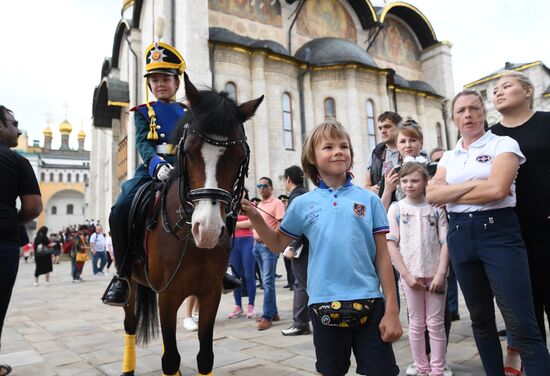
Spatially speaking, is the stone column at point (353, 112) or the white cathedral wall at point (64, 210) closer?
the stone column at point (353, 112)

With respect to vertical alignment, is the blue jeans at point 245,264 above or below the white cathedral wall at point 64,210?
below

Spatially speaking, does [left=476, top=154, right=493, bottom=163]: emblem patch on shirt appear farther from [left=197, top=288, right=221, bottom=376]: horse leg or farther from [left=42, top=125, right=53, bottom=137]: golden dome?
[left=42, top=125, right=53, bottom=137]: golden dome

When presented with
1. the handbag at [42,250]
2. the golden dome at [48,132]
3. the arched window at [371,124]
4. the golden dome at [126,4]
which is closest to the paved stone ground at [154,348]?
the handbag at [42,250]

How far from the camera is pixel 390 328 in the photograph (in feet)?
6.40

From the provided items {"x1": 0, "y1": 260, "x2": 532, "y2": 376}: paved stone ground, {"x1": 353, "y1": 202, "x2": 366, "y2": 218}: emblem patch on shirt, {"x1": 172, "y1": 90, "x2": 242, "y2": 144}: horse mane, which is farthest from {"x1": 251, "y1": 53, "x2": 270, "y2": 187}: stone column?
{"x1": 353, "y1": 202, "x2": 366, "y2": 218}: emblem patch on shirt

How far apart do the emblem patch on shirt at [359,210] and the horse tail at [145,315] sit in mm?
2864

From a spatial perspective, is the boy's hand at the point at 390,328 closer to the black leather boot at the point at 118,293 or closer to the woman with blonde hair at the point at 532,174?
the woman with blonde hair at the point at 532,174

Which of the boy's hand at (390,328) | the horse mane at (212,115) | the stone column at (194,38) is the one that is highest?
the stone column at (194,38)

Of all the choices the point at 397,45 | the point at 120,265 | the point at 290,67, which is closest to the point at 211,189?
the point at 120,265

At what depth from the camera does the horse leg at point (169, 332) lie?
2.98m

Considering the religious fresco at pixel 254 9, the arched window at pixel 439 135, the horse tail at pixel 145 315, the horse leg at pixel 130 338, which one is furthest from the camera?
the arched window at pixel 439 135

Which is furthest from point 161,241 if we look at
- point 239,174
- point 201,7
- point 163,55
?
point 201,7

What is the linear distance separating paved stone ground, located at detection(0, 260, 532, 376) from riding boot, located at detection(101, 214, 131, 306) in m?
0.85

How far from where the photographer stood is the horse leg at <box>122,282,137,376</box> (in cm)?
382
